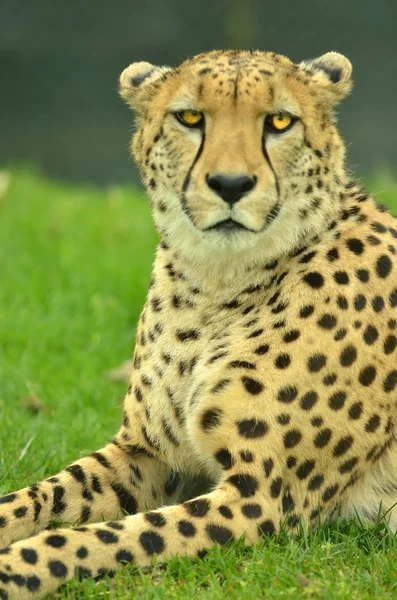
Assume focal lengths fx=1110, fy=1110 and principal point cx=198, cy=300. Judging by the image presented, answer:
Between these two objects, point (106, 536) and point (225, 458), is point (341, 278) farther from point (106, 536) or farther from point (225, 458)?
point (106, 536)

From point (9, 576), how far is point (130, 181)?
881cm

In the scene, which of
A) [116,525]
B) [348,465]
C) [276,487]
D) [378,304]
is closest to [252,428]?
[276,487]

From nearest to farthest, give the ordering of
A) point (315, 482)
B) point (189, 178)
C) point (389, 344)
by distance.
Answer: point (189, 178), point (315, 482), point (389, 344)

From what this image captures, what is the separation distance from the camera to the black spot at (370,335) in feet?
12.7

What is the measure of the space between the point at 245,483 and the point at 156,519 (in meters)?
0.31

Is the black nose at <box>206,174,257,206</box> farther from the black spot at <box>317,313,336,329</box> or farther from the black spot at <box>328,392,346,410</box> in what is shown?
the black spot at <box>328,392,346,410</box>

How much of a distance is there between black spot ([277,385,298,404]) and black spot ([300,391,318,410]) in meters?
0.03

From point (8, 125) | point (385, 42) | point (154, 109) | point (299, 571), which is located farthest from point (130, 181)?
point (299, 571)

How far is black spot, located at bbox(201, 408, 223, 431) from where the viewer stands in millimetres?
3750

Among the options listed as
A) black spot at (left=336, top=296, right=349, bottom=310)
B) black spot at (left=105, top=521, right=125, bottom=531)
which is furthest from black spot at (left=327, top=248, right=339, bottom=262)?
black spot at (left=105, top=521, right=125, bottom=531)

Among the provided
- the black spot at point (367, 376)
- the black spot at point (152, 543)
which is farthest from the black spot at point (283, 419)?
the black spot at point (152, 543)

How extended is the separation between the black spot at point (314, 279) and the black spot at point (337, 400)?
0.38 meters

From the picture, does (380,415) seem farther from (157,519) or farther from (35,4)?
(35,4)

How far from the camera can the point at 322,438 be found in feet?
12.4
